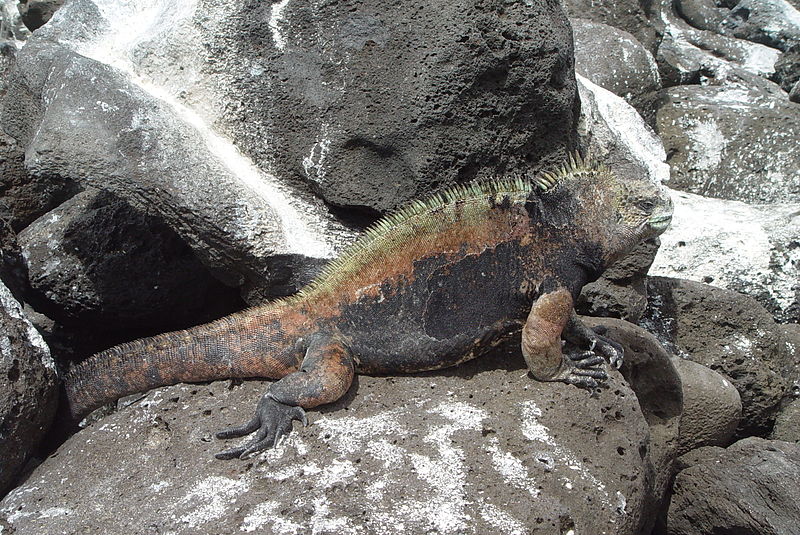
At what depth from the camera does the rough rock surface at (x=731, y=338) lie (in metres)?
4.30

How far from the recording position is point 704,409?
12.5ft

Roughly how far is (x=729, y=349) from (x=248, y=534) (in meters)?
3.13

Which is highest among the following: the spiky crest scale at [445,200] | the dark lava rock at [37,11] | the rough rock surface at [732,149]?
the dark lava rock at [37,11]

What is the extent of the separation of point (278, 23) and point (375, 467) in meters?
2.05

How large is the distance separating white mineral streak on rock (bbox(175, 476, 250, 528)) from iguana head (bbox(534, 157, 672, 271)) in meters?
1.54

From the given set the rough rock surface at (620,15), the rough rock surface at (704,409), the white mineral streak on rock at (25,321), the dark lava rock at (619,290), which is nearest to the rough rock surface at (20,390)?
the white mineral streak on rock at (25,321)

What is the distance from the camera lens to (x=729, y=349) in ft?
14.3

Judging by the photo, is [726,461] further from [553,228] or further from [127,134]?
[127,134]

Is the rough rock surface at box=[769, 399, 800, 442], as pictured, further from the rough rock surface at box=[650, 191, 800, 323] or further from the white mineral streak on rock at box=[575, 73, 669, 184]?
the white mineral streak on rock at box=[575, 73, 669, 184]

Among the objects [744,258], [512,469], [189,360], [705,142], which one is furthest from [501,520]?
[705,142]

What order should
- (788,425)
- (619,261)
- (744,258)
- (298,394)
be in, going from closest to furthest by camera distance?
(298,394)
(619,261)
(788,425)
(744,258)

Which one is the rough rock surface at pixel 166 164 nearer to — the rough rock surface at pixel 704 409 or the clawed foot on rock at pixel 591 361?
the clawed foot on rock at pixel 591 361

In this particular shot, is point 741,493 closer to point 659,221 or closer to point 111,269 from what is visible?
point 659,221

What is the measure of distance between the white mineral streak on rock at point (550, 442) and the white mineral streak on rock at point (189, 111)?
43.9 inches
